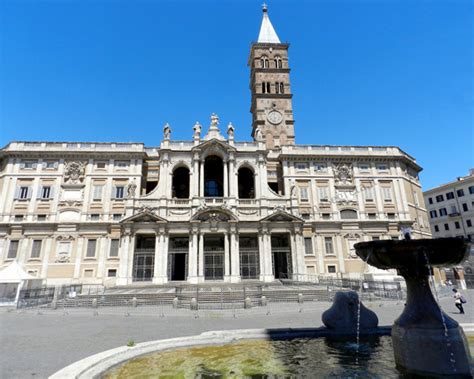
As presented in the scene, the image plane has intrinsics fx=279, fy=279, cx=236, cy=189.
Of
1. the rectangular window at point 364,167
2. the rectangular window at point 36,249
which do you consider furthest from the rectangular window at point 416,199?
the rectangular window at point 36,249

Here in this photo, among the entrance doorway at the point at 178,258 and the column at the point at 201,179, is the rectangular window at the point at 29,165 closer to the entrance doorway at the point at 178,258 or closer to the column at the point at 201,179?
the entrance doorway at the point at 178,258

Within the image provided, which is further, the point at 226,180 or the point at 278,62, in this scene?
the point at 278,62

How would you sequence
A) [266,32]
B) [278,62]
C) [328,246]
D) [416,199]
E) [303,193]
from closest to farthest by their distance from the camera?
[328,246] → [303,193] → [416,199] → [278,62] → [266,32]

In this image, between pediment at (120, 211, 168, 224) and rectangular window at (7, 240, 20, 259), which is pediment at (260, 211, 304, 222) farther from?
rectangular window at (7, 240, 20, 259)

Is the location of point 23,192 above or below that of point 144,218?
above

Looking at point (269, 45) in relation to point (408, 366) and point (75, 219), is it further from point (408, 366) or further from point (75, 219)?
point (408, 366)

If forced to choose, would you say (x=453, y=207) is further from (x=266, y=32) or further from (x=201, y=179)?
(x=266, y=32)

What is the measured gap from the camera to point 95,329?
9891 millimetres

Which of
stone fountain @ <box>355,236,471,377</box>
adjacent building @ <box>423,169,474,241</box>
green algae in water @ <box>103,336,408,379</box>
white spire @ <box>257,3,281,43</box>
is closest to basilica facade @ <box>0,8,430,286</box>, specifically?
adjacent building @ <box>423,169,474,241</box>

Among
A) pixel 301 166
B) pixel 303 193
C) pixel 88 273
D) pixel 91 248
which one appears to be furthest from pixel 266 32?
pixel 88 273

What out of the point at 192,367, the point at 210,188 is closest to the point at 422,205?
the point at 210,188

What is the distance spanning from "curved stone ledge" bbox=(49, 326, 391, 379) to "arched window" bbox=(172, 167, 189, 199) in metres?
28.0

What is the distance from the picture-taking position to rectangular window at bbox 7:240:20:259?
28.4 m

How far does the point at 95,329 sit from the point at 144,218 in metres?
19.1
